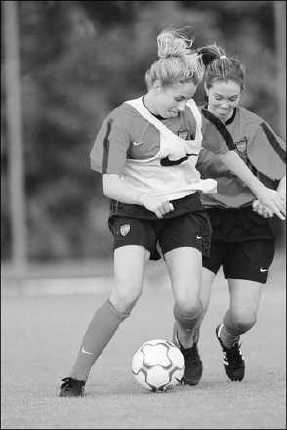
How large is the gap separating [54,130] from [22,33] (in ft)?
29.5

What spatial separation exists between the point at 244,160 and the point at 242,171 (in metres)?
0.25

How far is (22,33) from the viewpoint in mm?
17688

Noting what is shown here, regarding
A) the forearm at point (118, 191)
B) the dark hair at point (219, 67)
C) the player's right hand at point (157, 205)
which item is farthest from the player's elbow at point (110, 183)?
the dark hair at point (219, 67)

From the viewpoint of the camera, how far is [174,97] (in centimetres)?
602

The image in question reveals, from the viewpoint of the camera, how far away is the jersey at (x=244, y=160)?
6.75 metres

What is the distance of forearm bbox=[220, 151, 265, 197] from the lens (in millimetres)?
6562

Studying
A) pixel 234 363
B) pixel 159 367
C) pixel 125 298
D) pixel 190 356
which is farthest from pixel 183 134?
pixel 234 363

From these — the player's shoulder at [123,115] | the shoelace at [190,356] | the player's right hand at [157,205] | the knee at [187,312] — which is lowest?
the shoelace at [190,356]

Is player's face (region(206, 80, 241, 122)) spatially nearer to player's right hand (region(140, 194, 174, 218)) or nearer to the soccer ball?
player's right hand (region(140, 194, 174, 218))

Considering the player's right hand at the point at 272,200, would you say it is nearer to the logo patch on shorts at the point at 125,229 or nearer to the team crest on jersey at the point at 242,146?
the team crest on jersey at the point at 242,146

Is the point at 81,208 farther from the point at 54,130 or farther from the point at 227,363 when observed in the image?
the point at 227,363

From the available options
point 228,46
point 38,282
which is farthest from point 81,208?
point 38,282

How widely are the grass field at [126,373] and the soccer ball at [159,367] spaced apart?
0.22 feet

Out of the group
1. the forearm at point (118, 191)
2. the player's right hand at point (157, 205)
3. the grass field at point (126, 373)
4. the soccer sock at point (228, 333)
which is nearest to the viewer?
the grass field at point (126, 373)
